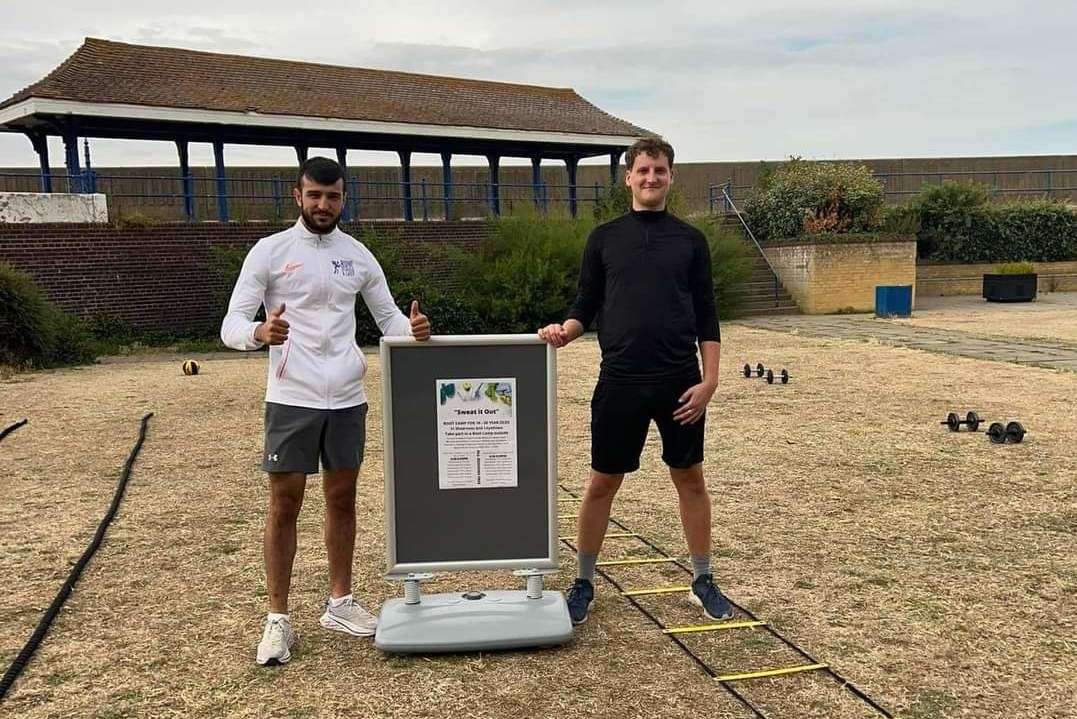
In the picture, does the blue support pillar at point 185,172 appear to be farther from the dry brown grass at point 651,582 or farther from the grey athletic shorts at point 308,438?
the grey athletic shorts at point 308,438

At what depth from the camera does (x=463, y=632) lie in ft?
10.9

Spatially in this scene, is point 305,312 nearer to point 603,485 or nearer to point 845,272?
point 603,485

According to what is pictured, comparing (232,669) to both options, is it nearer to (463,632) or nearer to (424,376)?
(463,632)

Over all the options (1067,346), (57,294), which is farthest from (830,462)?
(57,294)

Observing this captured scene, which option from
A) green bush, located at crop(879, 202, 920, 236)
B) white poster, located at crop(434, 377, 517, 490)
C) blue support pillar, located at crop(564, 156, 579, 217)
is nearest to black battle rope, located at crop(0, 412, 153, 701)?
white poster, located at crop(434, 377, 517, 490)

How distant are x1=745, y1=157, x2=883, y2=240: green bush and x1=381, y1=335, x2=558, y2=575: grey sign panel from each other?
64.2 feet

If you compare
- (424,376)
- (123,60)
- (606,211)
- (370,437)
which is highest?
(123,60)

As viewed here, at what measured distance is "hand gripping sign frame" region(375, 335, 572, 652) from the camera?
3.32 m

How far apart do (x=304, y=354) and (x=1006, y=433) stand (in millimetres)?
5675

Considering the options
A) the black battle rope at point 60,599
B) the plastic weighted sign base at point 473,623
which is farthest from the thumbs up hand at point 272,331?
the black battle rope at point 60,599

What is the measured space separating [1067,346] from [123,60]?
1935 centimetres

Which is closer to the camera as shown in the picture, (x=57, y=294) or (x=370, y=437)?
(x=370, y=437)

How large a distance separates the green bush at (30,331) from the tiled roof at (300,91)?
5.39 metres

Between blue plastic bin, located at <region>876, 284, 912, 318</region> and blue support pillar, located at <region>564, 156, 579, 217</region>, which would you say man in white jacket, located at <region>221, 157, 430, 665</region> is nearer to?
blue plastic bin, located at <region>876, 284, 912, 318</region>
